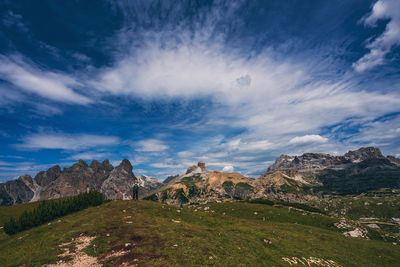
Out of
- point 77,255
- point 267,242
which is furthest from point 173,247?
point 267,242

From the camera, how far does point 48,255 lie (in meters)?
26.4

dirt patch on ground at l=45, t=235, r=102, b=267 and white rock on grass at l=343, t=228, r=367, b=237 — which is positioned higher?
dirt patch on ground at l=45, t=235, r=102, b=267

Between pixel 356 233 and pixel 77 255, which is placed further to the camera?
pixel 356 233

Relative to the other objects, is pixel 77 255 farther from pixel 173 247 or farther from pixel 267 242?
pixel 267 242

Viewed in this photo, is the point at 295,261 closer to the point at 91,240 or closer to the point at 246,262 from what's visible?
the point at 246,262

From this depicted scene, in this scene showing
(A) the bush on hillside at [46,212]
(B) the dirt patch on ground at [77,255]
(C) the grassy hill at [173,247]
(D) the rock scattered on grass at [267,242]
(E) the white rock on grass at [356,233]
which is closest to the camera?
(B) the dirt patch on ground at [77,255]

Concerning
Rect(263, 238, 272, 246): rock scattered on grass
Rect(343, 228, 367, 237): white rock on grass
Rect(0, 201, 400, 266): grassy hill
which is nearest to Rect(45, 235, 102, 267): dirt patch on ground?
Rect(0, 201, 400, 266): grassy hill

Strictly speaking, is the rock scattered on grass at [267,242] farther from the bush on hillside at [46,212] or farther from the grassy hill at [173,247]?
the bush on hillside at [46,212]

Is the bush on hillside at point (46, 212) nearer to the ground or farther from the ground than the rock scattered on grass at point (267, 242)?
farther from the ground

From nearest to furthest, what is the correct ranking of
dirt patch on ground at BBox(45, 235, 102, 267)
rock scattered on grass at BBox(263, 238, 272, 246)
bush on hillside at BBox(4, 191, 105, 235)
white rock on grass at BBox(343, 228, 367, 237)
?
1. dirt patch on ground at BBox(45, 235, 102, 267)
2. rock scattered on grass at BBox(263, 238, 272, 246)
3. bush on hillside at BBox(4, 191, 105, 235)
4. white rock on grass at BBox(343, 228, 367, 237)

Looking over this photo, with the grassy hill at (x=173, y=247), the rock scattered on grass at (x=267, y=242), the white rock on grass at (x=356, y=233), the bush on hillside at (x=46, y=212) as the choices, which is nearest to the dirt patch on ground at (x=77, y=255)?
the grassy hill at (x=173, y=247)

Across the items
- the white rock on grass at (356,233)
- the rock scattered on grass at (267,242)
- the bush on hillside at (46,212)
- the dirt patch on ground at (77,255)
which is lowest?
the white rock on grass at (356,233)

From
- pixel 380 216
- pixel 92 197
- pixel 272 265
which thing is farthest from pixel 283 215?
pixel 380 216

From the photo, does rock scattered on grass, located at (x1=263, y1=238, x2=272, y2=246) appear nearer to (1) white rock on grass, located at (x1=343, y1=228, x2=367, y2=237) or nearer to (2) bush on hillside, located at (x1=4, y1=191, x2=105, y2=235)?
(1) white rock on grass, located at (x1=343, y1=228, x2=367, y2=237)
